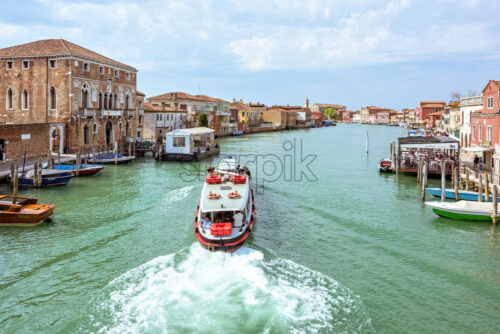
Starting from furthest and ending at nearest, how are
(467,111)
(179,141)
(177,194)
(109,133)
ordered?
(109,133) → (179,141) → (467,111) → (177,194)

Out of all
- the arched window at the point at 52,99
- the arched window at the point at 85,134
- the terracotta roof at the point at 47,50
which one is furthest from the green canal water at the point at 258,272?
the terracotta roof at the point at 47,50

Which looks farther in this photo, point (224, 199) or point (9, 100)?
point (9, 100)

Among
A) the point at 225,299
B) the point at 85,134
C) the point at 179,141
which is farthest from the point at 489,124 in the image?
the point at 85,134

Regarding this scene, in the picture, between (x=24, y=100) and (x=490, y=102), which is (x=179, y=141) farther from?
(x=490, y=102)

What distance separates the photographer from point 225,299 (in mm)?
9289

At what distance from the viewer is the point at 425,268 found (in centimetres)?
1154

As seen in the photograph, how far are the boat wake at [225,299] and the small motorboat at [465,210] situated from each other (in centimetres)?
749

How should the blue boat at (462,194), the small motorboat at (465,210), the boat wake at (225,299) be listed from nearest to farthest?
the boat wake at (225,299) < the small motorboat at (465,210) < the blue boat at (462,194)

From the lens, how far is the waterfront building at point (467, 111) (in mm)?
31250

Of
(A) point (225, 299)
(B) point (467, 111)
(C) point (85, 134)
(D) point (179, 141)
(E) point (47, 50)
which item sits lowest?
(A) point (225, 299)

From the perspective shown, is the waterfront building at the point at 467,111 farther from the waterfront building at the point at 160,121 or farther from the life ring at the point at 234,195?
the waterfront building at the point at 160,121

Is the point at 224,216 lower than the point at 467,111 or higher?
lower

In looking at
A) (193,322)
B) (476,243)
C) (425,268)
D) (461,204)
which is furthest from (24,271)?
(461,204)

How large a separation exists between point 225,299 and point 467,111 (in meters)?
30.8
